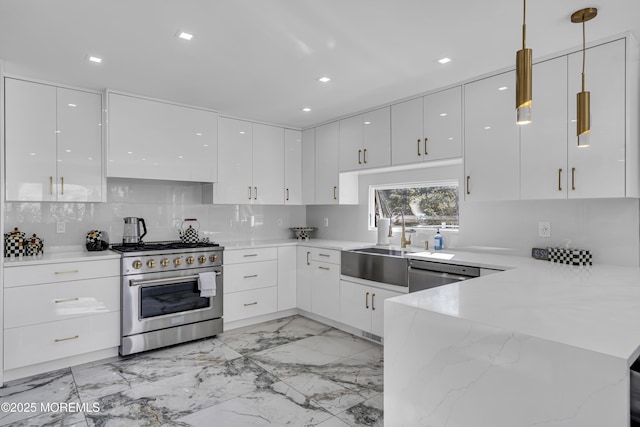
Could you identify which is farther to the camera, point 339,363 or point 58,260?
point 339,363

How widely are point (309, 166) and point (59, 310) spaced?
2.94 metres

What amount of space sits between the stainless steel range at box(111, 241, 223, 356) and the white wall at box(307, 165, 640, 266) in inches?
81.2

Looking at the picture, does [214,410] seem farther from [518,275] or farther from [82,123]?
[82,123]

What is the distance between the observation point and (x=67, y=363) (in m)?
2.95

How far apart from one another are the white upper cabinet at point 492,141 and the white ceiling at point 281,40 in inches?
7.6

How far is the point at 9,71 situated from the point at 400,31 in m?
2.96

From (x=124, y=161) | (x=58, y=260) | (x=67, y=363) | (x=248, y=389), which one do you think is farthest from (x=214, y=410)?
(x=124, y=161)

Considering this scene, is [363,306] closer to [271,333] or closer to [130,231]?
[271,333]

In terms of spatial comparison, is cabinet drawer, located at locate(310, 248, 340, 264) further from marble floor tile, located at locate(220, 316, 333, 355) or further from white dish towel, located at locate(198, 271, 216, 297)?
white dish towel, located at locate(198, 271, 216, 297)

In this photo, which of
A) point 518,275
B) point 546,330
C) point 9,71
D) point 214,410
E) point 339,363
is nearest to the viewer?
point 546,330

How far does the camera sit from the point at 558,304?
1.43 metres

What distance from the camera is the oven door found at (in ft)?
10.4

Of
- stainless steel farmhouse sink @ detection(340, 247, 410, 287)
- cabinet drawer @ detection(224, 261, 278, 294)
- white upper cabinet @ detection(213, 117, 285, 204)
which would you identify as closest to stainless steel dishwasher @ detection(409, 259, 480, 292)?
stainless steel farmhouse sink @ detection(340, 247, 410, 287)

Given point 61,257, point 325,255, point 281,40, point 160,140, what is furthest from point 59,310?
point 281,40
